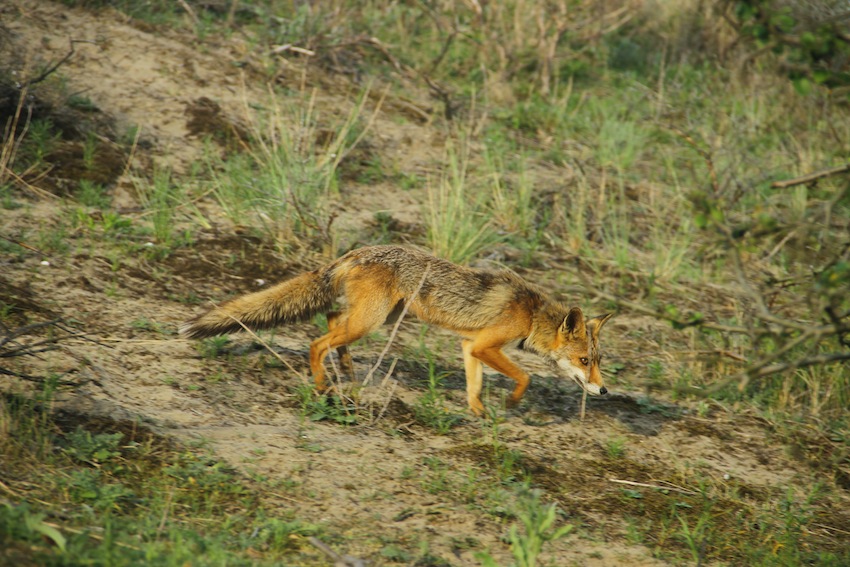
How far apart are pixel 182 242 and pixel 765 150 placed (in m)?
8.59

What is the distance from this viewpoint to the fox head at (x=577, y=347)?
7.04 metres

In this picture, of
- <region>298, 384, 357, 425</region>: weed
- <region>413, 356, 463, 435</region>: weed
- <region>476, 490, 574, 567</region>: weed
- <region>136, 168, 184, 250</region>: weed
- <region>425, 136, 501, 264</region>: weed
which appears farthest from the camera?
<region>425, 136, 501, 264</region>: weed

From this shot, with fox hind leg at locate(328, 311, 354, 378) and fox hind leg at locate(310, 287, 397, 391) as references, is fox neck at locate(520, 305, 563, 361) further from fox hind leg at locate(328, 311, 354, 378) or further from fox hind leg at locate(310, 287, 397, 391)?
fox hind leg at locate(328, 311, 354, 378)

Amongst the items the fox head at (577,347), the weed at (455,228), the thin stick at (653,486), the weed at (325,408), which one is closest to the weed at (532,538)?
the thin stick at (653,486)

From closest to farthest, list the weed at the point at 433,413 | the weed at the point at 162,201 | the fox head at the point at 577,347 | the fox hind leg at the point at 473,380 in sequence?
the weed at the point at 433,413
the fox hind leg at the point at 473,380
the fox head at the point at 577,347
the weed at the point at 162,201

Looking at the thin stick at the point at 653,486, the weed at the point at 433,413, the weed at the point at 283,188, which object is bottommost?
the weed at the point at 433,413

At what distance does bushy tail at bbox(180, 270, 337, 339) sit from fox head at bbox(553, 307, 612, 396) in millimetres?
1919

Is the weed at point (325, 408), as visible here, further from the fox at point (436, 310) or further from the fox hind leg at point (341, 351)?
the fox hind leg at point (341, 351)

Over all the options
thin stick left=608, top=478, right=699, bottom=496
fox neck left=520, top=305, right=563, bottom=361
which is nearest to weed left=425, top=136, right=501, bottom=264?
fox neck left=520, top=305, right=563, bottom=361

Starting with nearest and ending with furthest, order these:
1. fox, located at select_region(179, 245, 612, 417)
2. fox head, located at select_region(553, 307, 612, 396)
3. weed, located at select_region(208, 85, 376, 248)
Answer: fox, located at select_region(179, 245, 612, 417), fox head, located at select_region(553, 307, 612, 396), weed, located at select_region(208, 85, 376, 248)

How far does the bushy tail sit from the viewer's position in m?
6.22

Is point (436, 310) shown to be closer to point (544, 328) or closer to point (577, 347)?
point (544, 328)

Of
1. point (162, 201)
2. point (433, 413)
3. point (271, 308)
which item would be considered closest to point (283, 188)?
point (162, 201)

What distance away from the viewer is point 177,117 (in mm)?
10297
